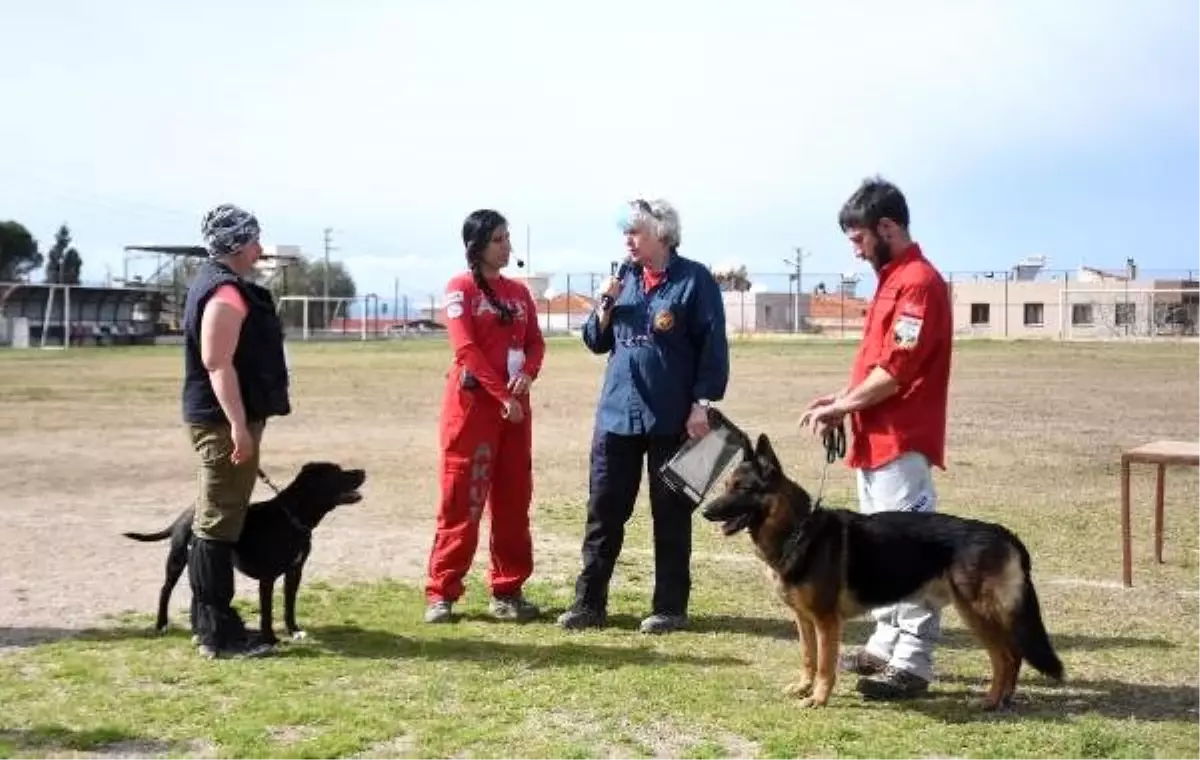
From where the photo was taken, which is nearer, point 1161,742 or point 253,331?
point 1161,742

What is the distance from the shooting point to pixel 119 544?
29.8ft

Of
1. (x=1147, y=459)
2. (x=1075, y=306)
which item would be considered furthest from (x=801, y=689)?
(x=1075, y=306)

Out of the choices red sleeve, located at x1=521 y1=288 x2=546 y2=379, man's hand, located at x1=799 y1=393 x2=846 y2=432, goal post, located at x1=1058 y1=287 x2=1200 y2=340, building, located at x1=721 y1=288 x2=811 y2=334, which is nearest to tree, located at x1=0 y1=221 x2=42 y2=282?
building, located at x1=721 y1=288 x2=811 y2=334

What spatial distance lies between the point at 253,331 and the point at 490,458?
1573 millimetres

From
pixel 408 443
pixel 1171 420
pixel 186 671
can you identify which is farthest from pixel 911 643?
pixel 1171 420

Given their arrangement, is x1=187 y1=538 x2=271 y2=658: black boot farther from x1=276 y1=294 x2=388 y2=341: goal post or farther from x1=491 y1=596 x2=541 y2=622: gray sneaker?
x1=276 y1=294 x2=388 y2=341: goal post

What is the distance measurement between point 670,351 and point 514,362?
0.90 meters

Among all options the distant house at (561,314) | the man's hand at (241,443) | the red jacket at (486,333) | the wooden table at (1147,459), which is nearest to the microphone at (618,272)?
the red jacket at (486,333)

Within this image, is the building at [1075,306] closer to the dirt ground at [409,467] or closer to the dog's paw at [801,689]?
the dirt ground at [409,467]

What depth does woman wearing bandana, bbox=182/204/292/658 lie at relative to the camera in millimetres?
6008

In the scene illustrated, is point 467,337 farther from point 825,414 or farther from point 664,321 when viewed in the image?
point 825,414

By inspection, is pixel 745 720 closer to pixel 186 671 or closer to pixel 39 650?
pixel 186 671

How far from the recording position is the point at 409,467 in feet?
44.9

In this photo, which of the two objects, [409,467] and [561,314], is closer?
[409,467]
